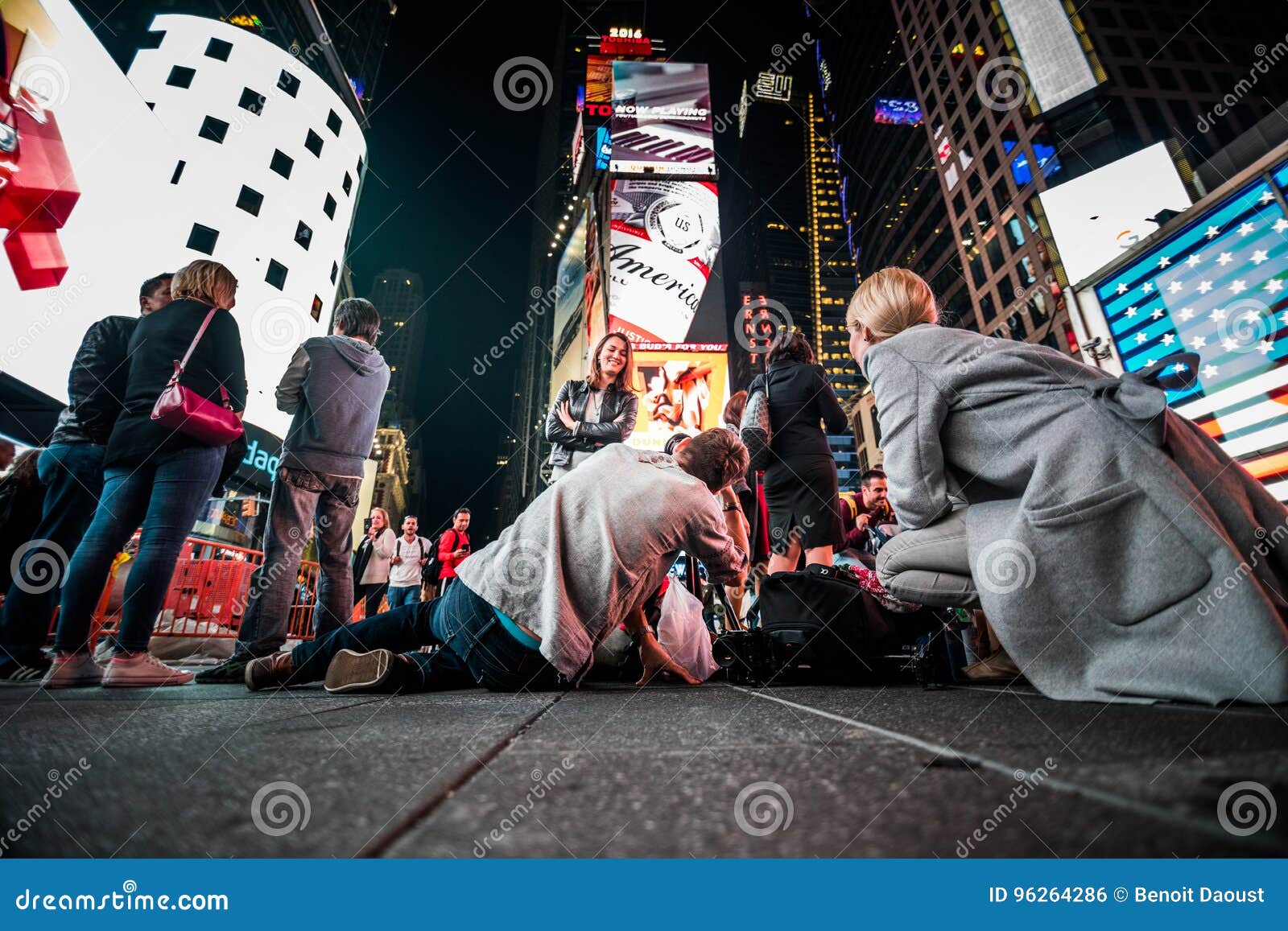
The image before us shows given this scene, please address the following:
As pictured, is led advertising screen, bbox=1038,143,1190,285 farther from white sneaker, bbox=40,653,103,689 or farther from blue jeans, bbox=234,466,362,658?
white sneaker, bbox=40,653,103,689

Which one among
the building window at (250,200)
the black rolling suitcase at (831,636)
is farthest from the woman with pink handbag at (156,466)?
the building window at (250,200)

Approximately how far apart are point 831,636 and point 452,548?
5581mm

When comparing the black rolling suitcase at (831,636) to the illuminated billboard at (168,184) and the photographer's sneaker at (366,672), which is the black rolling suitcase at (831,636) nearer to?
the photographer's sneaker at (366,672)

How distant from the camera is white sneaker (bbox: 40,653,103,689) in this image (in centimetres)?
213

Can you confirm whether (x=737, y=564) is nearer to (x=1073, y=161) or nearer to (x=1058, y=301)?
(x=1058, y=301)

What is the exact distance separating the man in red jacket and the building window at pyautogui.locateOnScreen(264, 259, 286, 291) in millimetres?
14578

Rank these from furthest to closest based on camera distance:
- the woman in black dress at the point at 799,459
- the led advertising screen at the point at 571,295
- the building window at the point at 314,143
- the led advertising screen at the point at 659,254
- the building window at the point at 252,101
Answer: the led advertising screen at the point at 571,295, the building window at the point at 314,143, the building window at the point at 252,101, the led advertising screen at the point at 659,254, the woman in black dress at the point at 799,459

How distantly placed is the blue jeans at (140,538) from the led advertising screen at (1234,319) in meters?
14.7

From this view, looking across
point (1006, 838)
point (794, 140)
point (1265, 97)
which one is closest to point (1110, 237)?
point (1265, 97)

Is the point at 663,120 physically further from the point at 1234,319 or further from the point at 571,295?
the point at 571,295

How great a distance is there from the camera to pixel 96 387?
2559 millimetres

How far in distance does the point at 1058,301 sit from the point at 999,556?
34.4 m

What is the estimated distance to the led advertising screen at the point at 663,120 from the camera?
16094 millimetres

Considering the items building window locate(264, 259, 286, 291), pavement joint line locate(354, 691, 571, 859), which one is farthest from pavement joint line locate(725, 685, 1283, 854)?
building window locate(264, 259, 286, 291)
